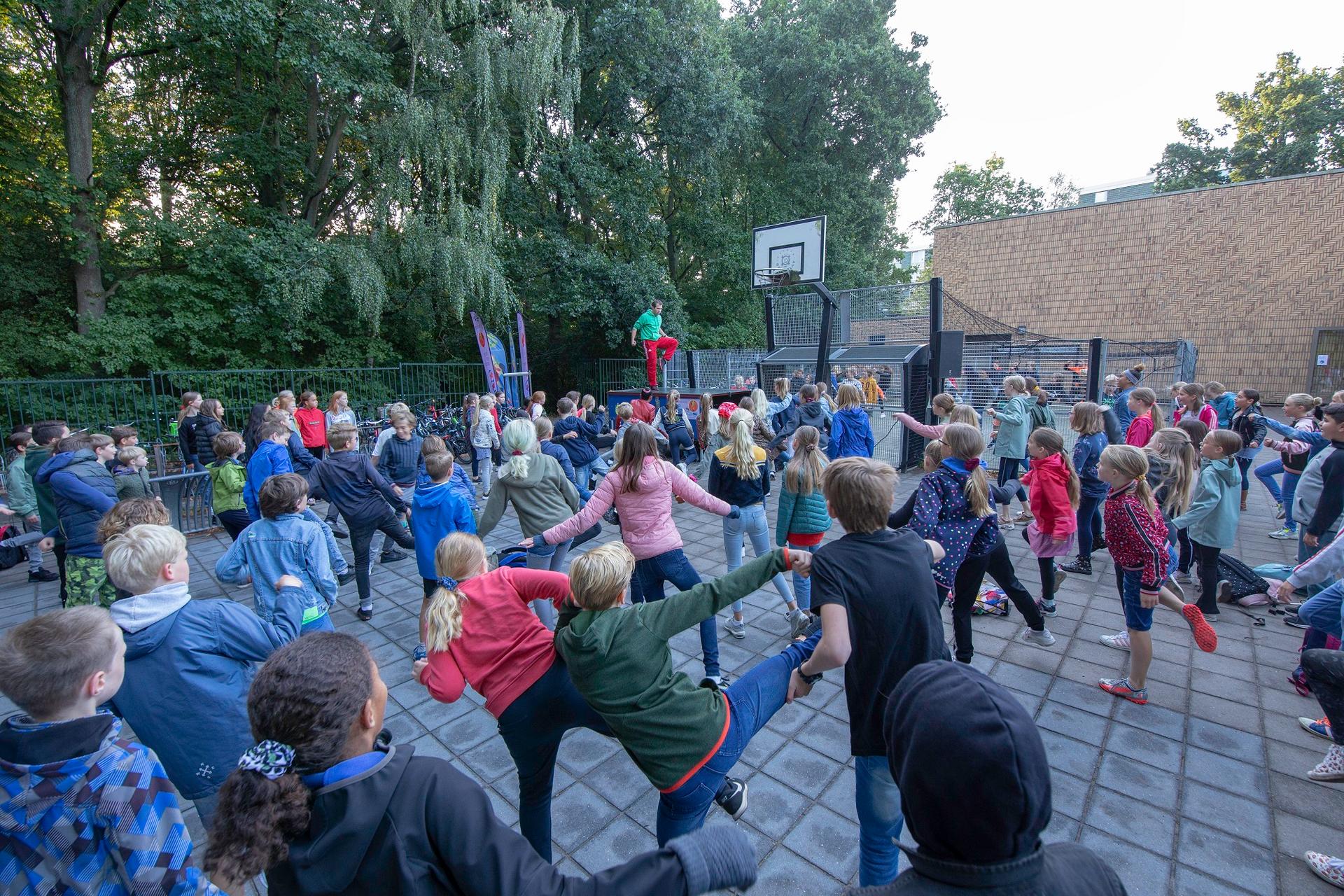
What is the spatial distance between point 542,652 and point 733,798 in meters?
1.15

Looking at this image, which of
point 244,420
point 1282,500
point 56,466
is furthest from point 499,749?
point 244,420

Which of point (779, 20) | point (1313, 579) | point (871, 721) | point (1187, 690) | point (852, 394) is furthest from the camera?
point (779, 20)

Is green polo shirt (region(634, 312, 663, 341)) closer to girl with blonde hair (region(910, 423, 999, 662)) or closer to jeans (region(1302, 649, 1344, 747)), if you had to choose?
girl with blonde hair (region(910, 423, 999, 662))

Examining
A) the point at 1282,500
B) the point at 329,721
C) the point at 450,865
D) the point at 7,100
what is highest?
the point at 7,100

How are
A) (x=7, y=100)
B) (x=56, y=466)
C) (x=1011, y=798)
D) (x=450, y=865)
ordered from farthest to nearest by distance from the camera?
(x=7, y=100) → (x=56, y=466) → (x=450, y=865) → (x=1011, y=798)

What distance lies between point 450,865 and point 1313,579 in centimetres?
451

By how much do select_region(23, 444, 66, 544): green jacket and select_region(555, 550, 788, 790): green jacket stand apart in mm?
5426

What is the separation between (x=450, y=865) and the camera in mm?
1255

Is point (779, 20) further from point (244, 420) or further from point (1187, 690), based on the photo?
point (1187, 690)

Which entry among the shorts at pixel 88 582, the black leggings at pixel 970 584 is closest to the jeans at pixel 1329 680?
the black leggings at pixel 970 584

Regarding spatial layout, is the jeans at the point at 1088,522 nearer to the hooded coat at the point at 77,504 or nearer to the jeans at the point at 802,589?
the jeans at the point at 802,589

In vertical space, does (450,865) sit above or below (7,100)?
below

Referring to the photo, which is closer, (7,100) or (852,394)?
(852,394)

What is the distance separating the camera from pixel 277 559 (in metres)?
3.43
